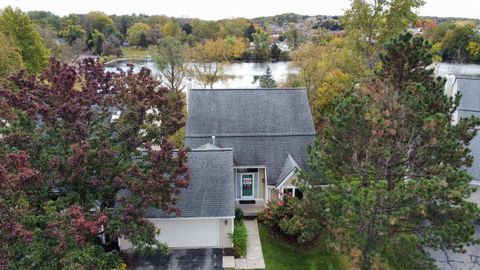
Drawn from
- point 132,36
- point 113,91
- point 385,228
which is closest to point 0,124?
point 113,91

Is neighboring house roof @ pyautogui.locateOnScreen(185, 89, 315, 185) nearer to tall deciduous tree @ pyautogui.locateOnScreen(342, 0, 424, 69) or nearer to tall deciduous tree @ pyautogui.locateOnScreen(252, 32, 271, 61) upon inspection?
tall deciduous tree @ pyautogui.locateOnScreen(342, 0, 424, 69)

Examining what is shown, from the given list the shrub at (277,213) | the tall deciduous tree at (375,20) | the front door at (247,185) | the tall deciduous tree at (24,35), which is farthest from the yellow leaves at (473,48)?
the tall deciduous tree at (24,35)

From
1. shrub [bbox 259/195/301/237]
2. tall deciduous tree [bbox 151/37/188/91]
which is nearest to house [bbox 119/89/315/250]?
shrub [bbox 259/195/301/237]

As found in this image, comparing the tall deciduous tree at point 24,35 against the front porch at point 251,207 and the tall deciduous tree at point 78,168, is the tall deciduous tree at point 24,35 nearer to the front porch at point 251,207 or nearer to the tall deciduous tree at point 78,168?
the tall deciduous tree at point 78,168

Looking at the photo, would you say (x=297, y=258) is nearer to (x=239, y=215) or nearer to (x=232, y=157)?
(x=239, y=215)

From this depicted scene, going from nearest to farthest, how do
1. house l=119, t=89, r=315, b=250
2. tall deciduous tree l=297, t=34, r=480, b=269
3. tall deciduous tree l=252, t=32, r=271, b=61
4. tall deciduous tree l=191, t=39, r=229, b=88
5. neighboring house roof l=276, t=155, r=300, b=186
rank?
1. tall deciduous tree l=297, t=34, r=480, b=269
2. house l=119, t=89, r=315, b=250
3. neighboring house roof l=276, t=155, r=300, b=186
4. tall deciduous tree l=191, t=39, r=229, b=88
5. tall deciduous tree l=252, t=32, r=271, b=61

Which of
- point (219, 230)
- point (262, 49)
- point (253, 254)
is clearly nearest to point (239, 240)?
point (253, 254)
